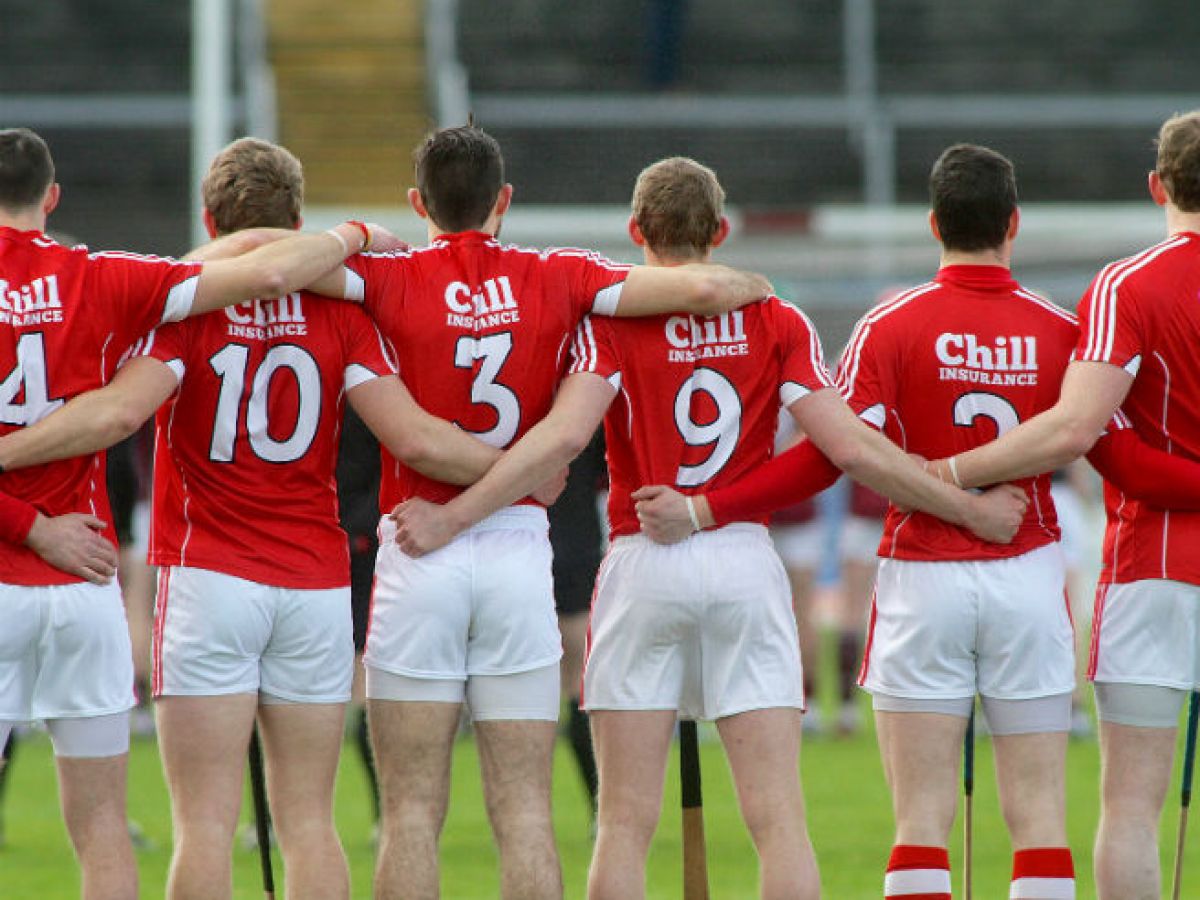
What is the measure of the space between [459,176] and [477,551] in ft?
3.17

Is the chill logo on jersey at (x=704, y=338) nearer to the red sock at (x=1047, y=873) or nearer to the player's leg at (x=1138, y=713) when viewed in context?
the player's leg at (x=1138, y=713)

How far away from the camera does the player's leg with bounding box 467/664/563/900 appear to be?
516 cm

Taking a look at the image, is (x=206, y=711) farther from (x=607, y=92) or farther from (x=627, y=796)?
(x=607, y=92)

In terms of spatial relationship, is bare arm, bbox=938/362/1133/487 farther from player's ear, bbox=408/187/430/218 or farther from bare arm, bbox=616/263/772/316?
player's ear, bbox=408/187/430/218

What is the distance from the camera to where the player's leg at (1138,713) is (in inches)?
207

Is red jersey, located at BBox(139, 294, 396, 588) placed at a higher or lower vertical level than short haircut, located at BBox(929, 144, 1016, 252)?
lower

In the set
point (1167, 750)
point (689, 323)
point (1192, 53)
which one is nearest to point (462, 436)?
point (689, 323)

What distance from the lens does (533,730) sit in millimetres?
5219

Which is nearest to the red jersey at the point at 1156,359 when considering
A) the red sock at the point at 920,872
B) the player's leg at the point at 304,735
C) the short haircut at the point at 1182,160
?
the short haircut at the point at 1182,160

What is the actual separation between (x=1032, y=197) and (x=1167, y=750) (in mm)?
18218

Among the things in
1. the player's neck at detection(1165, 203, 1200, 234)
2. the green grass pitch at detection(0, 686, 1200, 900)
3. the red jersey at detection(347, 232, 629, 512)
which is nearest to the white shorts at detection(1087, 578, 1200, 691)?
the player's neck at detection(1165, 203, 1200, 234)

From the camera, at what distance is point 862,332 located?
17.8 ft

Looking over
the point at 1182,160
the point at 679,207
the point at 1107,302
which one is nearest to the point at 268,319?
the point at 679,207

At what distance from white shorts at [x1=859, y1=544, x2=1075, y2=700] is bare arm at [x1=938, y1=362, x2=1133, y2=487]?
27 cm
